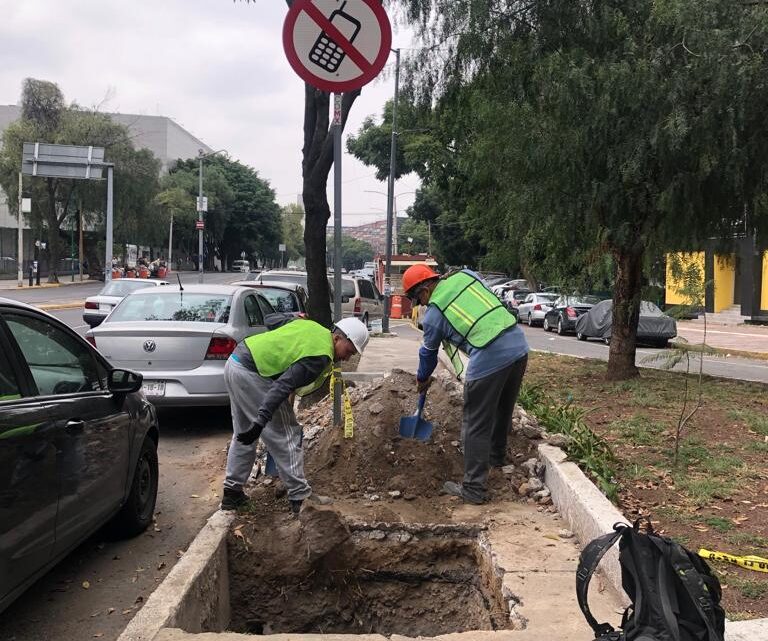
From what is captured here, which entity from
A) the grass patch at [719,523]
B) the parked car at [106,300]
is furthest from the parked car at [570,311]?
the grass patch at [719,523]

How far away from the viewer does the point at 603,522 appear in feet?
12.3

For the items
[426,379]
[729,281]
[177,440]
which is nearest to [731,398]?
[426,379]

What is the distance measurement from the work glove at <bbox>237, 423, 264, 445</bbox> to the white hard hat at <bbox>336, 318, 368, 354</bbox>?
760 mm

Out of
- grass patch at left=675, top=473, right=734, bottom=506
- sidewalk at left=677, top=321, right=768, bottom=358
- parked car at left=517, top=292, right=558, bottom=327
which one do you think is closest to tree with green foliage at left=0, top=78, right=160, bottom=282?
parked car at left=517, top=292, right=558, bottom=327

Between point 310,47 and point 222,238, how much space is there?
72.3 metres

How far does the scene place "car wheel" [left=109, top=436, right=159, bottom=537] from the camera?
4.59 metres

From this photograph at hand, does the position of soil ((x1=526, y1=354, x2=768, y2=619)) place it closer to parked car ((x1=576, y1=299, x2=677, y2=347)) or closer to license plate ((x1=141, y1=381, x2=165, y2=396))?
license plate ((x1=141, y1=381, x2=165, y2=396))

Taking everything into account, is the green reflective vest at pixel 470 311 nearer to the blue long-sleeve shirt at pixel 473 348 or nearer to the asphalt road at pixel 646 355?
the blue long-sleeve shirt at pixel 473 348

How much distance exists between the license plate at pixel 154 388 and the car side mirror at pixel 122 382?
114 inches

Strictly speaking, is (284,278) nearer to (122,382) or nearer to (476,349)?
(476,349)

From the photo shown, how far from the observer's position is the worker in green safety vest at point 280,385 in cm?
432

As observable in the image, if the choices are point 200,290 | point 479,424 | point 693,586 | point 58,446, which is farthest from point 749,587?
point 200,290

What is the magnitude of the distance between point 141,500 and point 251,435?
3.38ft

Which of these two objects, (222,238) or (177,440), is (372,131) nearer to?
(177,440)
